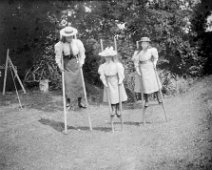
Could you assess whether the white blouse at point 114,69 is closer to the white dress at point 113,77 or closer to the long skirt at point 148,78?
the white dress at point 113,77

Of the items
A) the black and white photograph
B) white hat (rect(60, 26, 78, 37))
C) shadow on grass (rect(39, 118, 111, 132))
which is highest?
white hat (rect(60, 26, 78, 37))

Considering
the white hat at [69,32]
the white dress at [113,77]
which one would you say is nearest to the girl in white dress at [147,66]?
the white dress at [113,77]

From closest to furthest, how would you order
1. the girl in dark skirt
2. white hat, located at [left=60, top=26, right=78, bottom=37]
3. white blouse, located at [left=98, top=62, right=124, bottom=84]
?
white blouse, located at [left=98, top=62, right=124, bottom=84] < white hat, located at [left=60, top=26, right=78, bottom=37] < the girl in dark skirt

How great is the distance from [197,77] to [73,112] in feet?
17.8

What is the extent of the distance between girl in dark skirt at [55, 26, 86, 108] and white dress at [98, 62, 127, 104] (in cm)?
64

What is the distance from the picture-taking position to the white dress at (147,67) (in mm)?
9562

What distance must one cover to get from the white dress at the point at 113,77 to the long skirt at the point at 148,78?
82 cm

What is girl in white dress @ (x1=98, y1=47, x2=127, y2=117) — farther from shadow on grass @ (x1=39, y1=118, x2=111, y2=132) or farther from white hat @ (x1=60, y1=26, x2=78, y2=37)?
white hat @ (x1=60, y1=26, x2=78, y2=37)

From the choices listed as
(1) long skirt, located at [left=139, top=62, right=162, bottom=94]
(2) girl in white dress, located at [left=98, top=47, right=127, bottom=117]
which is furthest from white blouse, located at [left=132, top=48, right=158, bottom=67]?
(2) girl in white dress, located at [left=98, top=47, right=127, bottom=117]

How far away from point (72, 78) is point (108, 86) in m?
1.05

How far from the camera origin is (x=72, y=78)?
31.3 feet

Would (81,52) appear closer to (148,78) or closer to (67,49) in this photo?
(67,49)

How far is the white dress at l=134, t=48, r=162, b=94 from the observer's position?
956 centimetres

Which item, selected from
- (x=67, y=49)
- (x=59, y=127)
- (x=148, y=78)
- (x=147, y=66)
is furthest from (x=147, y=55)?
(x=59, y=127)
